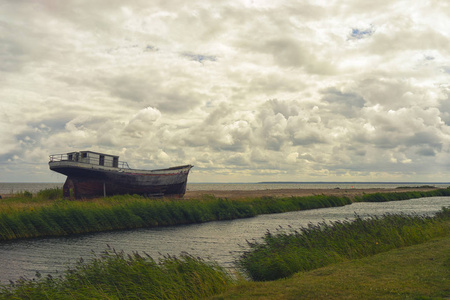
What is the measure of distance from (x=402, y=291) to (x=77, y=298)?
362 inches

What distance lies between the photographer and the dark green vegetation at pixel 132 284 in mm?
10469

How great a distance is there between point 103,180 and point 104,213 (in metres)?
15.8

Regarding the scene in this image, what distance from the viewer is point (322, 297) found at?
9.29 meters

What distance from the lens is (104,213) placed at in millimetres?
32094

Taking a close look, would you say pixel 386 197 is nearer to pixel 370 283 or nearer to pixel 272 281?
pixel 272 281

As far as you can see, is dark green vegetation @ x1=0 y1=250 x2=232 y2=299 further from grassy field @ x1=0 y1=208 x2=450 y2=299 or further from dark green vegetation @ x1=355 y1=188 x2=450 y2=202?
dark green vegetation @ x1=355 y1=188 x2=450 y2=202

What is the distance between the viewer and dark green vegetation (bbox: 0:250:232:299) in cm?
1047

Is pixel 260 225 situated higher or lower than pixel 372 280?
lower

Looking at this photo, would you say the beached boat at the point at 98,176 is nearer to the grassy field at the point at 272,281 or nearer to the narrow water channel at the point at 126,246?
the narrow water channel at the point at 126,246

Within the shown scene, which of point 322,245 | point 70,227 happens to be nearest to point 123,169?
point 70,227

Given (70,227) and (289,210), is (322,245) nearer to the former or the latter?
(70,227)

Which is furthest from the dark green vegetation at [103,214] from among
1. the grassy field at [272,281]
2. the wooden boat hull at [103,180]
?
the grassy field at [272,281]

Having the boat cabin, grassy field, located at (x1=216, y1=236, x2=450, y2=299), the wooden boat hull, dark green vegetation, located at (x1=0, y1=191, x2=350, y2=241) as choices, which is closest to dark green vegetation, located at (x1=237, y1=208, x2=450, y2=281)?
grassy field, located at (x1=216, y1=236, x2=450, y2=299)

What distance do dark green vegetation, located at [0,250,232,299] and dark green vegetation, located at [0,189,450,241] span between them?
57.5 feet
